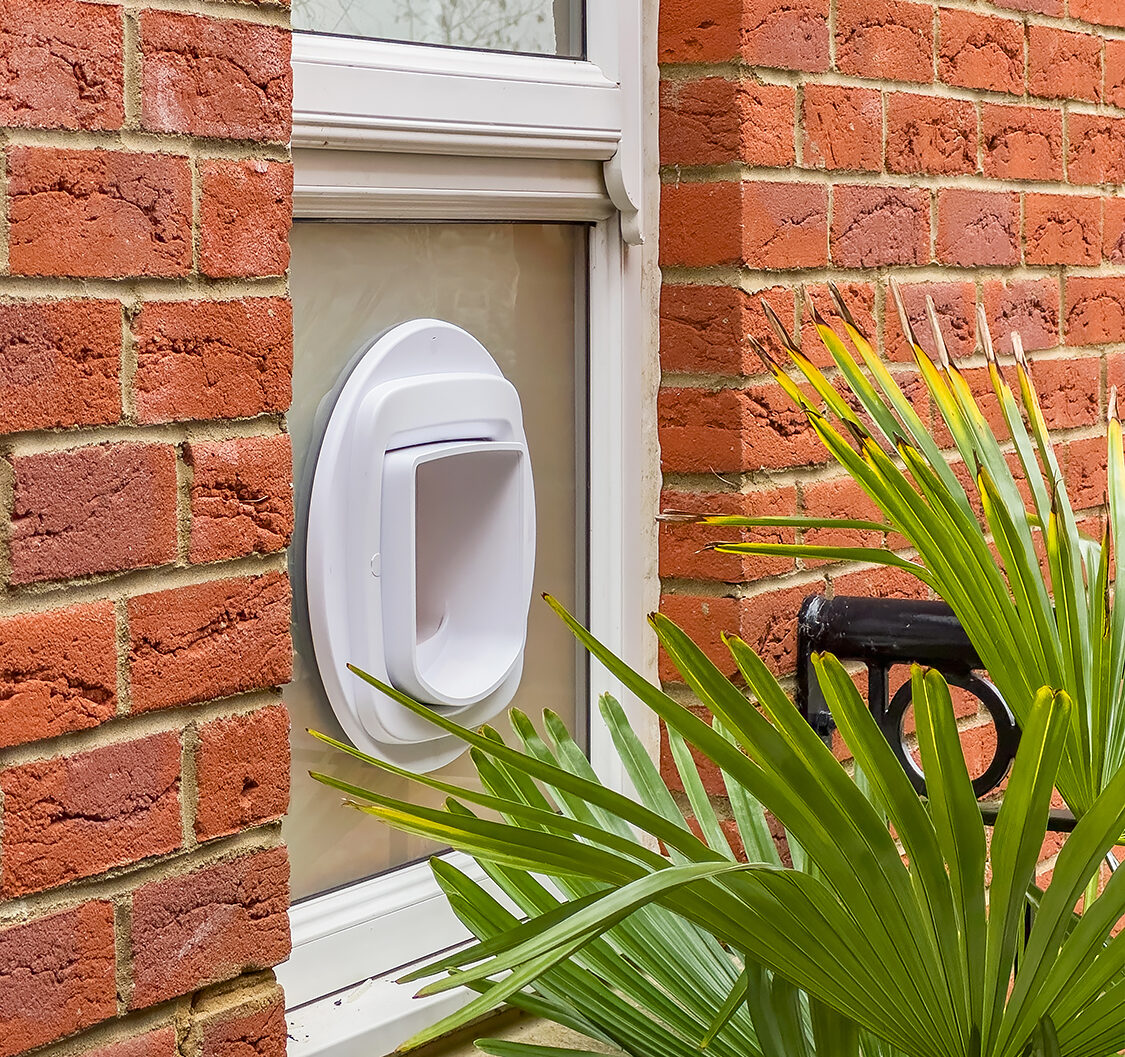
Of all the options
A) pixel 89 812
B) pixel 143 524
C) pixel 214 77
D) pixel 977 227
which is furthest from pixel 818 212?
pixel 89 812

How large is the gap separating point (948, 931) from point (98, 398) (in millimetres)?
593

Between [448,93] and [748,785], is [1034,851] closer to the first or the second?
[748,785]

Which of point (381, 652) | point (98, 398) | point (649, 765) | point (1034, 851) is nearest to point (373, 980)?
point (381, 652)

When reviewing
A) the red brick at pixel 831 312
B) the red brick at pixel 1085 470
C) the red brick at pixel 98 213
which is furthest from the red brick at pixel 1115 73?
the red brick at pixel 98 213

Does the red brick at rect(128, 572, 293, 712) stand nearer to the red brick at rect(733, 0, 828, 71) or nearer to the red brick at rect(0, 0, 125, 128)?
the red brick at rect(0, 0, 125, 128)

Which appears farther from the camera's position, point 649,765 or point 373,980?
point 373,980

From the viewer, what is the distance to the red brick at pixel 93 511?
2.95 ft

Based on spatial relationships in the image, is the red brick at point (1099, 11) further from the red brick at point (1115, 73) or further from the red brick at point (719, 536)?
the red brick at point (719, 536)

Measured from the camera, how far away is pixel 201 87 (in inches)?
38.1

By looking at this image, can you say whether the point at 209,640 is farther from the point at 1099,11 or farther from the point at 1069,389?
the point at 1099,11

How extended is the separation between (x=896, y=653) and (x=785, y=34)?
2.04 feet

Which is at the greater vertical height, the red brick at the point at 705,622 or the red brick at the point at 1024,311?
the red brick at the point at 1024,311

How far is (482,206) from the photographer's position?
1371 millimetres

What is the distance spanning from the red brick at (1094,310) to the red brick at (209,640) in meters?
1.25
